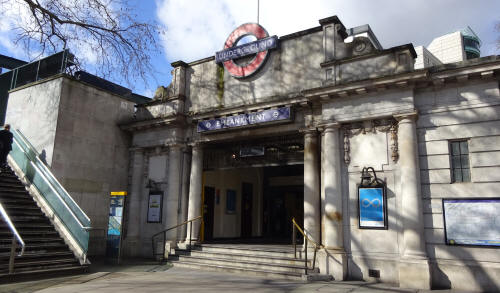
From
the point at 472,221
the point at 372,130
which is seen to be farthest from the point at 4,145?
the point at 472,221

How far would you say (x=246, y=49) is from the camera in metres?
12.6

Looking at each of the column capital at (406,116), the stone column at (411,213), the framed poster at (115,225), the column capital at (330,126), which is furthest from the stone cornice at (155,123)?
the stone column at (411,213)

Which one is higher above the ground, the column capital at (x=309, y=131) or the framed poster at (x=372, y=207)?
the column capital at (x=309, y=131)

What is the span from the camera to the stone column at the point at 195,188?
12.9 metres

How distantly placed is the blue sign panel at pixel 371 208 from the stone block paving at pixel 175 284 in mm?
1478

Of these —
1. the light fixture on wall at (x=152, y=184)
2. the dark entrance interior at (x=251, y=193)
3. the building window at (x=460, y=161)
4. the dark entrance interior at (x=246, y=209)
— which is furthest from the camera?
the dark entrance interior at (x=246, y=209)

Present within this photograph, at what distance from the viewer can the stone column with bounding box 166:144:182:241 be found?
521 inches

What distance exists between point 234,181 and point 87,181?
656cm

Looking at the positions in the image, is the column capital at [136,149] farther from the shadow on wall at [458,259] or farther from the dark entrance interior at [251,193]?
the shadow on wall at [458,259]

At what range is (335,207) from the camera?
9.99m

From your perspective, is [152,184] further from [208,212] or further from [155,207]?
[208,212]

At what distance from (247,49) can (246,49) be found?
0.04 metres

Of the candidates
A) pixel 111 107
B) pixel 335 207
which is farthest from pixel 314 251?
pixel 111 107

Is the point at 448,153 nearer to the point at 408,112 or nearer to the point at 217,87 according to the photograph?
the point at 408,112
